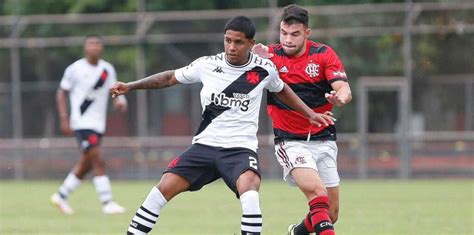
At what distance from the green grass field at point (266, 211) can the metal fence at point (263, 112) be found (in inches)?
117

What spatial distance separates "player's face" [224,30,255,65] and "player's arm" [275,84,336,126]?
556 mm

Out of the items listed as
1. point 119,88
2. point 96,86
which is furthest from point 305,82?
point 96,86

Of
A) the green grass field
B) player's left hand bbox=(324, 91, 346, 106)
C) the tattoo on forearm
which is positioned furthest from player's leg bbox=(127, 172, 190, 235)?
the green grass field

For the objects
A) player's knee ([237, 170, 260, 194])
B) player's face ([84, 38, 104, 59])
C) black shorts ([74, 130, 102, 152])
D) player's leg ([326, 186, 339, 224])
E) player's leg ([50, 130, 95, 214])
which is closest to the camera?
player's knee ([237, 170, 260, 194])

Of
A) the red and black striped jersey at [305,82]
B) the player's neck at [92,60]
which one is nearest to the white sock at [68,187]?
the player's neck at [92,60]

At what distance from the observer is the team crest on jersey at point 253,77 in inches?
344

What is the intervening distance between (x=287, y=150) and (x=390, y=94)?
1595 cm

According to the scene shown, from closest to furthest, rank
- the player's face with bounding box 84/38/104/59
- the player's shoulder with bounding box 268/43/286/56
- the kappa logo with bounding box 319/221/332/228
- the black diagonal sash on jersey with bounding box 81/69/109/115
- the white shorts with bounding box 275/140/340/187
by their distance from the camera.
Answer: the kappa logo with bounding box 319/221/332/228 → the white shorts with bounding box 275/140/340/187 → the player's shoulder with bounding box 268/43/286/56 → the player's face with bounding box 84/38/104/59 → the black diagonal sash on jersey with bounding box 81/69/109/115

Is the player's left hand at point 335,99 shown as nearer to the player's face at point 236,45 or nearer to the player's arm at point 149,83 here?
the player's face at point 236,45

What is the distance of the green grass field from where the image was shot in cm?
1204

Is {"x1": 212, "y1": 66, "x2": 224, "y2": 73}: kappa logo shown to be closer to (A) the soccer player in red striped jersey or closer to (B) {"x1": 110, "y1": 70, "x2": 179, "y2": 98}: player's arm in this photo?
(B) {"x1": 110, "y1": 70, "x2": 179, "y2": 98}: player's arm

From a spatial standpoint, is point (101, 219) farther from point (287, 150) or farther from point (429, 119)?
point (429, 119)

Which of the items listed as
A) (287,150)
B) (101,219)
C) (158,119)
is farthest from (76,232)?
(158,119)

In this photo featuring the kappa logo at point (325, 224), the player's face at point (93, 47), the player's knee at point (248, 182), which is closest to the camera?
the player's knee at point (248, 182)
